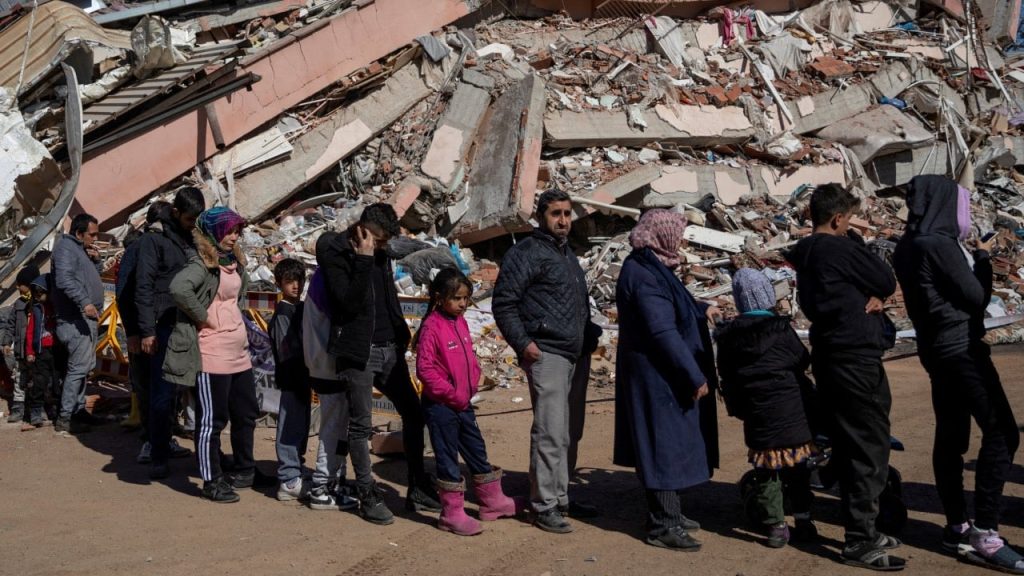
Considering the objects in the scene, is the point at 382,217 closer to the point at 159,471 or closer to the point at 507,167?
the point at 159,471

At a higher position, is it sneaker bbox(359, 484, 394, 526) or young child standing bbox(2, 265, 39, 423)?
young child standing bbox(2, 265, 39, 423)

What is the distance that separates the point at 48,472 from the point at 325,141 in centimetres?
781

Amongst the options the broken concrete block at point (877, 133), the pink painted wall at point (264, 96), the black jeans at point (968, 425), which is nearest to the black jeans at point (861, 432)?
the black jeans at point (968, 425)

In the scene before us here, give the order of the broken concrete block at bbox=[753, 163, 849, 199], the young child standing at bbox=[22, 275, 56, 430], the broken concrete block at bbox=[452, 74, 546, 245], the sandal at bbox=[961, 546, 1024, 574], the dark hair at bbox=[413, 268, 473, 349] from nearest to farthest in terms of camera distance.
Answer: the sandal at bbox=[961, 546, 1024, 574] → the dark hair at bbox=[413, 268, 473, 349] → the young child standing at bbox=[22, 275, 56, 430] → the broken concrete block at bbox=[452, 74, 546, 245] → the broken concrete block at bbox=[753, 163, 849, 199]

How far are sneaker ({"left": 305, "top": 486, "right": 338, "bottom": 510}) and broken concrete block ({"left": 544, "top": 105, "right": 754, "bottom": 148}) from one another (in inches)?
355

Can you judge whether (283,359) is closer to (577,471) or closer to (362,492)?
(362,492)

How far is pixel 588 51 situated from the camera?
54.2 feet

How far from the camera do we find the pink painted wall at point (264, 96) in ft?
40.6

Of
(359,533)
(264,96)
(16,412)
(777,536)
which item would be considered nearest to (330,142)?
(264,96)

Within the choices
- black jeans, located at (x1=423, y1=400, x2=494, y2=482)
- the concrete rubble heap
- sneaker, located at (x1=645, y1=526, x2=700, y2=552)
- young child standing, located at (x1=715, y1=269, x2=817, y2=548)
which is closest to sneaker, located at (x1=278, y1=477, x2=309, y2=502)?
black jeans, located at (x1=423, y1=400, x2=494, y2=482)

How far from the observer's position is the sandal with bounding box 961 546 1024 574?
14.9 feet

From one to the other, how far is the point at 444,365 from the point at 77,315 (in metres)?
3.78

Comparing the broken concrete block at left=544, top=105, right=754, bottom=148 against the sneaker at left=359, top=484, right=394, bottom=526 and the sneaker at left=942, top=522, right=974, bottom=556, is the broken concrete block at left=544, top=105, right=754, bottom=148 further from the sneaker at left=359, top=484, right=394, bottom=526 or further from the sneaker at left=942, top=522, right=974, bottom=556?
the sneaker at left=942, top=522, right=974, bottom=556

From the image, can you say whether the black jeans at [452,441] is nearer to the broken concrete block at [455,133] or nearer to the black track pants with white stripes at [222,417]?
the black track pants with white stripes at [222,417]
